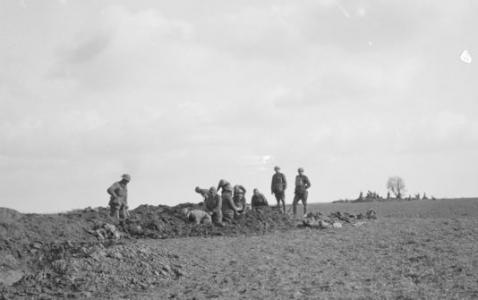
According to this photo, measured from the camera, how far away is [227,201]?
17.8 metres

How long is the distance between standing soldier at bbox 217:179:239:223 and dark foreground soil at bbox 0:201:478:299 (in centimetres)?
139

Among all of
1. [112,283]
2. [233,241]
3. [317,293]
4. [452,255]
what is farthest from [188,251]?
[452,255]

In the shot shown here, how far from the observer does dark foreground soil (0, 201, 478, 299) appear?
889cm

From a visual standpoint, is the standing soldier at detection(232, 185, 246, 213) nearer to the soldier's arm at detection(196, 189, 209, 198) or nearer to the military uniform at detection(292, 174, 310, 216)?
the soldier's arm at detection(196, 189, 209, 198)

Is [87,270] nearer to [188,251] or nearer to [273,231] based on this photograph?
[188,251]

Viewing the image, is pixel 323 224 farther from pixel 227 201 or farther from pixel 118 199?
pixel 118 199

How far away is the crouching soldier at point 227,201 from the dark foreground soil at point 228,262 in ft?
4.55

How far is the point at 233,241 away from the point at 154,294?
5.59 meters

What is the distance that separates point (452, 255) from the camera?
446 inches

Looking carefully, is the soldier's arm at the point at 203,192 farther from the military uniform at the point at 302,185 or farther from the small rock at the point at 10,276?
the small rock at the point at 10,276

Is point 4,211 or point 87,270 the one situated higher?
point 4,211

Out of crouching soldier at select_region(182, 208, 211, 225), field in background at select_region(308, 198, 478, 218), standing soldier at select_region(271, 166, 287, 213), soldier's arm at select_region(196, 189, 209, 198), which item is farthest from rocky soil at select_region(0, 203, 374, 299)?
field in background at select_region(308, 198, 478, 218)

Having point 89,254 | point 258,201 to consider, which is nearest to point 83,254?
point 89,254

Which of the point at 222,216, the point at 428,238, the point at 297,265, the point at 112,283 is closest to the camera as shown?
the point at 112,283
